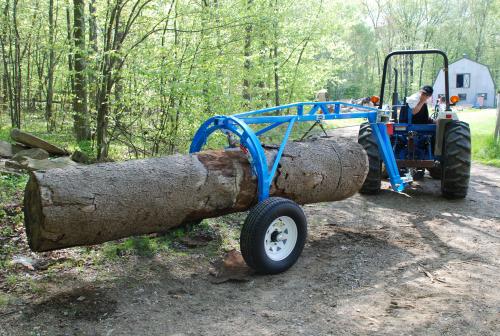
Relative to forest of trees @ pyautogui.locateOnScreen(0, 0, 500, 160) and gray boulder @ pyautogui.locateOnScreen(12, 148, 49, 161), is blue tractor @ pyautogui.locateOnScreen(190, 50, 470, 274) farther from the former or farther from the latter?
gray boulder @ pyautogui.locateOnScreen(12, 148, 49, 161)

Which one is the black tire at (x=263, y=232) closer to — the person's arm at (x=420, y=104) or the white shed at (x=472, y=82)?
the person's arm at (x=420, y=104)

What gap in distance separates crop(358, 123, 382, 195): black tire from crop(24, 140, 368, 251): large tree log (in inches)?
88.7

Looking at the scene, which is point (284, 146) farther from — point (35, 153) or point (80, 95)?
point (80, 95)

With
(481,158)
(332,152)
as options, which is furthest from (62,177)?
(481,158)

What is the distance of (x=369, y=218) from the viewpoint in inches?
260

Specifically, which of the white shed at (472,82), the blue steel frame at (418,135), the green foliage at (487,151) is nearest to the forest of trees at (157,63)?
the blue steel frame at (418,135)

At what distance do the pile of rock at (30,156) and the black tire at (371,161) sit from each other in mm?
4731

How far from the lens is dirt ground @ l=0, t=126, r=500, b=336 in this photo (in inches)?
132

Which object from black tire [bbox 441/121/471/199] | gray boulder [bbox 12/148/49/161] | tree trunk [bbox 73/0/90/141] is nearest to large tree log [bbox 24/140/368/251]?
black tire [bbox 441/121/471/199]

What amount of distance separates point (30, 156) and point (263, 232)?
5.50m

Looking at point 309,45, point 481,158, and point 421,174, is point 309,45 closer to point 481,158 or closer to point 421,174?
point 481,158

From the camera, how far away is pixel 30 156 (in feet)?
26.1

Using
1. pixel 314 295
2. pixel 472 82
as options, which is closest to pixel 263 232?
pixel 314 295

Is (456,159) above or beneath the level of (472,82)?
beneath
